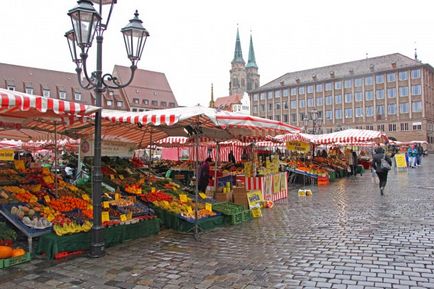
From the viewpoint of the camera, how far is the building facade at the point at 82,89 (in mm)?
62216

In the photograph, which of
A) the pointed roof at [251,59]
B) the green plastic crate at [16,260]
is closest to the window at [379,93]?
the pointed roof at [251,59]

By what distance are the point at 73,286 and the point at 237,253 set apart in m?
2.58

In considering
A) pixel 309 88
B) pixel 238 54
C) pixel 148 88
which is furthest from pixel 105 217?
pixel 238 54

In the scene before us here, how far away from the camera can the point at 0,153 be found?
8758 millimetres

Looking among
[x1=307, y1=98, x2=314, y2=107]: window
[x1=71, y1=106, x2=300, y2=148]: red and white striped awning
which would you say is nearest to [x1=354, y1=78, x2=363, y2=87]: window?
[x1=307, y1=98, x2=314, y2=107]: window

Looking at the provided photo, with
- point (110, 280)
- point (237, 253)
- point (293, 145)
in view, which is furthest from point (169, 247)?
point (293, 145)

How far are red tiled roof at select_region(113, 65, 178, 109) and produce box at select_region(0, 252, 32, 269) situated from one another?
79309 millimetres

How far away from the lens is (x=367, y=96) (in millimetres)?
76750

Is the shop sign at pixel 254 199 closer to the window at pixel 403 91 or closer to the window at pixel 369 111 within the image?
the window at pixel 403 91

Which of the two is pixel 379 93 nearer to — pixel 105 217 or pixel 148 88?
pixel 148 88

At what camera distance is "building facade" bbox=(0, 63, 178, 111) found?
62216mm

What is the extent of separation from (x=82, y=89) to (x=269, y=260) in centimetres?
6349

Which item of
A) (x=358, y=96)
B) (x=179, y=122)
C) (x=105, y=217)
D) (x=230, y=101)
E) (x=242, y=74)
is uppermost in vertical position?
(x=242, y=74)

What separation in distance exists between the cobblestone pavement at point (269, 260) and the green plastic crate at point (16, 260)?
13 cm
